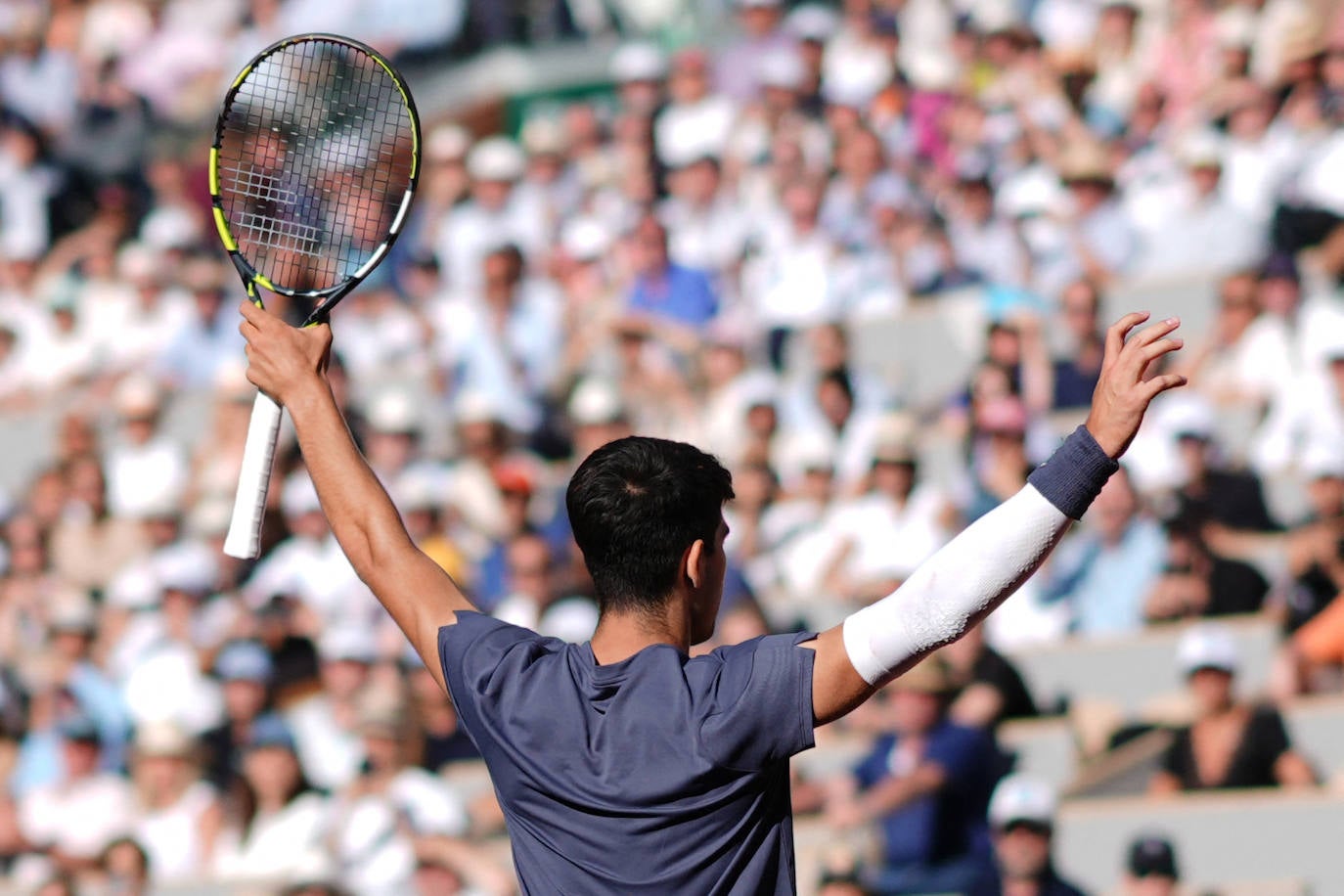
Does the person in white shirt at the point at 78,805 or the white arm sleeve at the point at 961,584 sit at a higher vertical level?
the white arm sleeve at the point at 961,584

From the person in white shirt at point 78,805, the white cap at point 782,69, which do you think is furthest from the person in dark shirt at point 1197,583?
the white cap at point 782,69

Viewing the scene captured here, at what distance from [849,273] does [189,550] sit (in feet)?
12.2

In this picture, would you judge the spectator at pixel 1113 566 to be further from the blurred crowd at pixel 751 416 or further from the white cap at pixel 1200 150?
the white cap at pixel 1200 150

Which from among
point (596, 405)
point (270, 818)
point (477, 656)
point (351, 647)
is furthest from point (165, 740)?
point (477, 656)

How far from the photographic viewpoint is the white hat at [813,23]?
1291 cm

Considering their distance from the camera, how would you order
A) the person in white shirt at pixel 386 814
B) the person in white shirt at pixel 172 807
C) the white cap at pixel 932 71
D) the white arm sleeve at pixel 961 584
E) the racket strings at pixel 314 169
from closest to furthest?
the white arm sleeve at pixel 961 584, the racket strings at pixel 314 169, the person in white shirt at pixel 386 814, the person in white shirt at pixel 172 807, the white cap at pixel 932 71

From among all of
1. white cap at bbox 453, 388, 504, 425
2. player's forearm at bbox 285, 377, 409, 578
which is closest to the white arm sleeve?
player's forearm at bbox 285, 377, 409, 578

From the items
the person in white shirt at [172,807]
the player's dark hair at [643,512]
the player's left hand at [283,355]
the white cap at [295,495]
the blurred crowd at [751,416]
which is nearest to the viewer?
the player's dark hair at [643,512]

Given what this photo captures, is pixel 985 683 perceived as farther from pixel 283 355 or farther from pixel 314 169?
pixel 283 355

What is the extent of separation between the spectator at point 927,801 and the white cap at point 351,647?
2381 millimetres

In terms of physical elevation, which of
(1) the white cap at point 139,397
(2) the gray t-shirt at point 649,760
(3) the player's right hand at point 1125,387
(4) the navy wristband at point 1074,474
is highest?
(3) the player's right hand at point 1125,387

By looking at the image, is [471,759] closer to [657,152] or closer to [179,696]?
[179,696]

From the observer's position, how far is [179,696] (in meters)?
9.27

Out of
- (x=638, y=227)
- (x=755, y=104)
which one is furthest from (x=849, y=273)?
(x=755, y=104)
